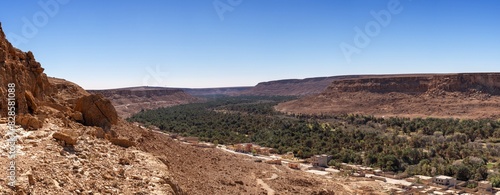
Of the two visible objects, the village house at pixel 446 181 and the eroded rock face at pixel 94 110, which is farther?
the village house at pixel 446 181

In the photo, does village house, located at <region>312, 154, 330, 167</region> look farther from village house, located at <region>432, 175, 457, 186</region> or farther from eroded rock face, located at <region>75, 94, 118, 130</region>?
eroded rock face, located at <region>75, 94, 118, 130</region>

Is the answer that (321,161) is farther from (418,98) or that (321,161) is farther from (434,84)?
(434,84)

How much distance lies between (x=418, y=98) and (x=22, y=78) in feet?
326

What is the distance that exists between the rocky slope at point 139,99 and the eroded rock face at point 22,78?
306ft

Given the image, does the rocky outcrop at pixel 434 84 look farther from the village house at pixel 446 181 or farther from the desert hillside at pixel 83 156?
the desert hillside at pixel 83 156

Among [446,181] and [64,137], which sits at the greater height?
[64,137]

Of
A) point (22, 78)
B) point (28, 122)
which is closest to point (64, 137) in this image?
point (28, 122)

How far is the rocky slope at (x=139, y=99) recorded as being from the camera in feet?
420

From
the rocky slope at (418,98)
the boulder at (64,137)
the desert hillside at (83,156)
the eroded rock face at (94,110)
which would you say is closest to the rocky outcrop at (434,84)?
the rocky slope at (418,98)

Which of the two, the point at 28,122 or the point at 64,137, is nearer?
the point at 64,137

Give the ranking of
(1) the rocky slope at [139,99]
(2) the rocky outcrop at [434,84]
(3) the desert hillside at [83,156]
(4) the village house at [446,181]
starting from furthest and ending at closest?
(1) the rocky slope at [139,99], (2) the rocky outcrop at [434,84], (4) the village house at [446,181], (3) the desert hillside at [83,156]

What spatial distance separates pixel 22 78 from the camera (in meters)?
16.3

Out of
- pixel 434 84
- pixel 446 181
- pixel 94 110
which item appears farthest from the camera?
pixel 434 84

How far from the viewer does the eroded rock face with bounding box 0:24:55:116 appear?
591 inches
